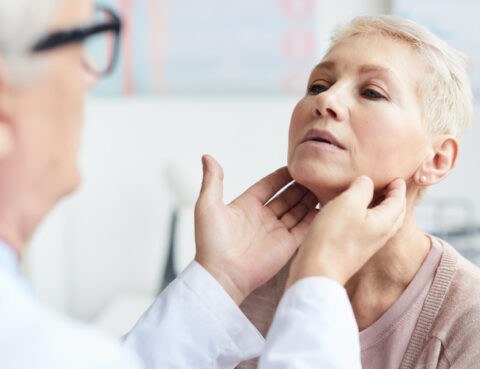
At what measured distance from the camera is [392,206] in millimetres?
1023

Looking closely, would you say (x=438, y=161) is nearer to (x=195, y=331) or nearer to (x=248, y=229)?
(x=248, y=229)

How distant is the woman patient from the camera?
3.69 feet

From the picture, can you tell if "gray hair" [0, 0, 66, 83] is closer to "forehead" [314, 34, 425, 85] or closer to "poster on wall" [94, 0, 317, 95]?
"forehead" [314, 34, 425, 85]

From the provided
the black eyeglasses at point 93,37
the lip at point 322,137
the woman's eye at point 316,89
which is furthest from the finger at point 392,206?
the black eyeglasses at point 93,37

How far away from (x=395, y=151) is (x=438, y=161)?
119mm

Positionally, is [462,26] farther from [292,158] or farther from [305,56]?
[292,158]

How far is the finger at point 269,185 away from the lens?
1224 mm

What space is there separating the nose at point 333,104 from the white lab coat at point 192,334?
12.8 inches

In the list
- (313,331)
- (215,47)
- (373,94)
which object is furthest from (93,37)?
(215,47)

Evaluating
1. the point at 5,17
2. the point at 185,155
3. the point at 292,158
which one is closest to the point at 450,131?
the point at 292,158

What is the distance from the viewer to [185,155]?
3037 millimetres

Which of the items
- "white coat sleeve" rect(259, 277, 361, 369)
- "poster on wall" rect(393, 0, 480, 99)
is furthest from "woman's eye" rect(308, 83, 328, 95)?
"poster on wall" rect(393, 0, 480, 99)

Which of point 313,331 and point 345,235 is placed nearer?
point 313,331

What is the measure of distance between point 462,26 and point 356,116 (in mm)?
1827
